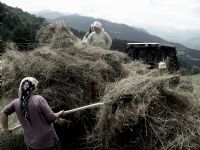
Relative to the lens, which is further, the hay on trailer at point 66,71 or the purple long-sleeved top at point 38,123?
the hay on trailer at point 66,71

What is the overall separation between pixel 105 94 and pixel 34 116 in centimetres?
135

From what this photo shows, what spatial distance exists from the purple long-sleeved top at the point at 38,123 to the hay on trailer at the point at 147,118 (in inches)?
30.4

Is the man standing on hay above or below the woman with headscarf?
below

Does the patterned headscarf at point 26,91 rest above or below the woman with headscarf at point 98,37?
below

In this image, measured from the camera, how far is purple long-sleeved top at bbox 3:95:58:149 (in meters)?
5.40

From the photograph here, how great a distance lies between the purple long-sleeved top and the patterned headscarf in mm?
57

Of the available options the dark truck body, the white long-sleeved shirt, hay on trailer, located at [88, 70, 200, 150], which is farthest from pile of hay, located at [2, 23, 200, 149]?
the dark truck body

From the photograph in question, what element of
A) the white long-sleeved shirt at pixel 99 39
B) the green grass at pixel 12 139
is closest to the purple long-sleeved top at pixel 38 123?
the green grass at pixel 12 139

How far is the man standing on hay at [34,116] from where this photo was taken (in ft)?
17.7

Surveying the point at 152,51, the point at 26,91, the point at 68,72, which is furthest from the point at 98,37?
the point at 26,91

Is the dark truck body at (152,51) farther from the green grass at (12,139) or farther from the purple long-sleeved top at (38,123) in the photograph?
the purple long-sleeved top at (38,123)

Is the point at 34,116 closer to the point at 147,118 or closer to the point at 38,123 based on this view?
the point at 38,123

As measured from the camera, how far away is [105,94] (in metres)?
6.39

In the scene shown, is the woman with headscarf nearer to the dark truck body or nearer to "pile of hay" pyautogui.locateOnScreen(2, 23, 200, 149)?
"pile of hay" pyautogui.locateOnScreen(2, 23, 200, 149)
